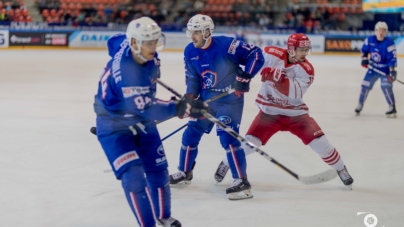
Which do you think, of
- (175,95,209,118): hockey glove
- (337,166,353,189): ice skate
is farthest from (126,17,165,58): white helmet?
(337,166,353,189): ice skate

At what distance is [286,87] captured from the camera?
4371 mm

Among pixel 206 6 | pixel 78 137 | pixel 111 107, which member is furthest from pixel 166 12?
pixel 111 107

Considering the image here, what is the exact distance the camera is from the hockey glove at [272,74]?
4.35 m

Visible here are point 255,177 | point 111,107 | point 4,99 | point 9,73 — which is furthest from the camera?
point 9,73

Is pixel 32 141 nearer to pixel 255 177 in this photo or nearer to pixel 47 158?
pixel 47 158

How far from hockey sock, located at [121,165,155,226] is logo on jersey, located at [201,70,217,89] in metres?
1.45

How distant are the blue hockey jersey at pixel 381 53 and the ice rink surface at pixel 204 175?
720 millimetres

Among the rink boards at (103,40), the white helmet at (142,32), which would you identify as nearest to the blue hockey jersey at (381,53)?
the white helmet at (142,32)

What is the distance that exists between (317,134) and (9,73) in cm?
878

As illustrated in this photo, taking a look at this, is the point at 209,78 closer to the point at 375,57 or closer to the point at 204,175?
the point at 204,175

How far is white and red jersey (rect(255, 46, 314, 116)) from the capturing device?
4383 millimetres

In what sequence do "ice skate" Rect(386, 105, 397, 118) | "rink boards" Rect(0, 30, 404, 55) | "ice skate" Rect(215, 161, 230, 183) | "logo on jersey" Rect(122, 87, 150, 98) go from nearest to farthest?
"logo on jersey" Rect(122, 87, 150, 98)
"ice skate" Rect(215, 161, 230, 183)
"ice skate" Rect(386, 105, 397, 118)
"rink boards" Rect(0, 30, 404, 55)

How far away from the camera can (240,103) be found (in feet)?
14.4
